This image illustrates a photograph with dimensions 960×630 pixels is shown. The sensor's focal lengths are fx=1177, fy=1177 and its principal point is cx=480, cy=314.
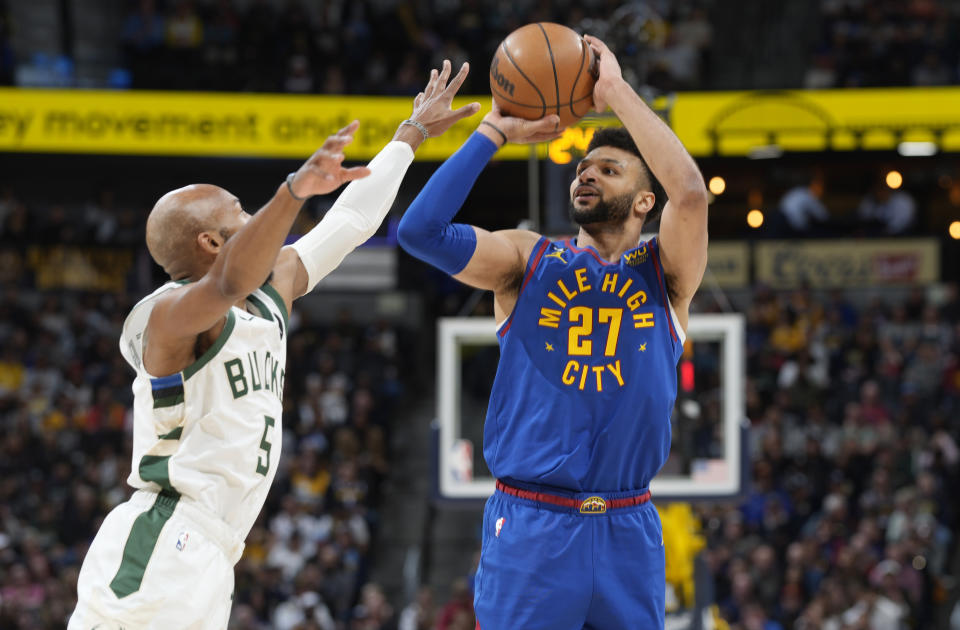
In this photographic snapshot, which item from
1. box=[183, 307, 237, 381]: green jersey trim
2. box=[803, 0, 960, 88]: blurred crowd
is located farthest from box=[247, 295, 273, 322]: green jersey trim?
box=[803, 0, 960, 88]: blurred crowd

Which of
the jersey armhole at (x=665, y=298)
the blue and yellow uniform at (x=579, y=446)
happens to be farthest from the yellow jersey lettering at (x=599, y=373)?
the jersey armhole at (x=665, y=298)

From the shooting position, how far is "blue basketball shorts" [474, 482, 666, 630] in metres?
3.63

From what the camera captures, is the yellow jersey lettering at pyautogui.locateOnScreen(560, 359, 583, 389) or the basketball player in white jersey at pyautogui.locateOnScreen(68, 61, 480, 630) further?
the yellow jersey lettering at pyautogui.locateOnScreen(560, 359, 583, 389)

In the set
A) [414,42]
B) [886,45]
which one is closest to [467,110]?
[886,45]

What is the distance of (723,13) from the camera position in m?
19.2

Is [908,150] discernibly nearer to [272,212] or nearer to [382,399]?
[382,399]

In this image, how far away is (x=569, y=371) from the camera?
3.78 metres

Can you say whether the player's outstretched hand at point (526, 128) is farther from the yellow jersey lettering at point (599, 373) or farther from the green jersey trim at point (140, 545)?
the green jersey trim at point (140, 545)

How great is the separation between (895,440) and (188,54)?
12085 mm

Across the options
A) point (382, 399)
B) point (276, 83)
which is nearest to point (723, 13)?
point (276, 83)

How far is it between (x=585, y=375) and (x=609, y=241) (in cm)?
53

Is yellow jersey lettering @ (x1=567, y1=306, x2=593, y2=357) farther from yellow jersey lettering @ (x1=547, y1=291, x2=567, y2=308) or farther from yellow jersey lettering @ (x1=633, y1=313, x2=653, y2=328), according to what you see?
yellow jersey lettering @ (x1=633, y1=313, x2=653, y2=328)

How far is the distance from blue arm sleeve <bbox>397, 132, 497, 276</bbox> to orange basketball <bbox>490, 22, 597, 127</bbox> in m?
0.24

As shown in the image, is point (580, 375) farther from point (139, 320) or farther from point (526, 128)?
point (139, 320)
